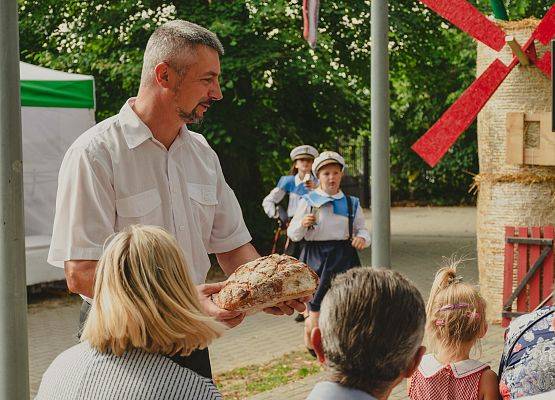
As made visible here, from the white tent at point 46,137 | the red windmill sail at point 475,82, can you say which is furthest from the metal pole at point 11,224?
the white tent at point 46,137

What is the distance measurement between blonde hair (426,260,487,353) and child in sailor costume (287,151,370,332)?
171 inches

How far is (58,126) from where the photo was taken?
11.7 meters

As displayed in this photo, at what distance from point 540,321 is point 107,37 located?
12268 millimetres

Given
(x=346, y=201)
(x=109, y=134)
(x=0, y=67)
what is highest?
(x=0, y=67)

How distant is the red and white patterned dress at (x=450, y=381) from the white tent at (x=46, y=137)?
26.5 ft

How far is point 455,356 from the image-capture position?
3.58 meters

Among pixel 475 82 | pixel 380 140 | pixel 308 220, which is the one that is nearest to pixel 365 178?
pixel 308 220

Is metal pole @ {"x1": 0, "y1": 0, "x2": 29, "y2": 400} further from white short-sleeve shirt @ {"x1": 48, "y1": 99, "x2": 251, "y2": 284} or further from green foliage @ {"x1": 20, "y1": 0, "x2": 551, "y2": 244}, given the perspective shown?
green foliage @ {"x1": 20, "y1": 0, "x2": 551, "y2": 244}

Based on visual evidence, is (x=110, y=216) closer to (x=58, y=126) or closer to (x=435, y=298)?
(x=435, y=298)

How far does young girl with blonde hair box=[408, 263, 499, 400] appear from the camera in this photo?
3523 millimetres

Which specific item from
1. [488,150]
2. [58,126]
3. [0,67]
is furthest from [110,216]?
[58,126]

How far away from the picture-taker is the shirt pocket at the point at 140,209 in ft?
10.5

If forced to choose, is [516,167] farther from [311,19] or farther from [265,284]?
[265,284]

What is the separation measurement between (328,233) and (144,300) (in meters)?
5.52
